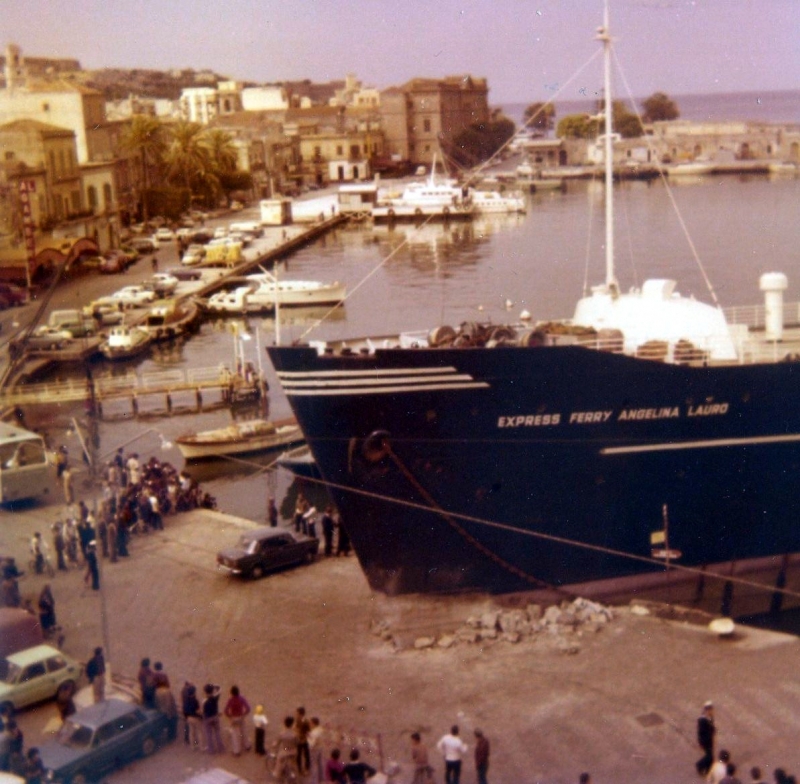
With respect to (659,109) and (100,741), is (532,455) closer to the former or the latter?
(100,741)

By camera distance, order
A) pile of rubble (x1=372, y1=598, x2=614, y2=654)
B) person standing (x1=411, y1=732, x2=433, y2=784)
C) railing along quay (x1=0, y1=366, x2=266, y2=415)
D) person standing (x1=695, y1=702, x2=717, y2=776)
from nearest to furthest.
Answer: person standing (x1=411, y1=732, x2=433, y2=784) < person standing (x1=695, y1=702, x2=717, y2=776) < pile of rubble (x1=372, y1=598, x2=614, y2=654) < railing along quay (x1=0, y1=366, x2=266, y2=415)

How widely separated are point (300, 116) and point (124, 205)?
1573 inches

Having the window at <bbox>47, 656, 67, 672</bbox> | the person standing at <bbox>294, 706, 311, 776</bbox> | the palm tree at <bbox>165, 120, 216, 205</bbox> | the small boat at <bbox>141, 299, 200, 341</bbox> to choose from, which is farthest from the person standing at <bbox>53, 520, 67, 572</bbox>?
the palm tree at <bbox>165, 120, 216, 205</bbox>

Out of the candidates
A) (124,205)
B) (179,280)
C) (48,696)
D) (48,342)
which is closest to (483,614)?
(48,696)

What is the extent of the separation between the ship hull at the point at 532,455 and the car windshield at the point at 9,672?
3855mm

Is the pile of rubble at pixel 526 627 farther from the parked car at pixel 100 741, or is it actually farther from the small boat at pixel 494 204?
the small boat at pixel 494 204

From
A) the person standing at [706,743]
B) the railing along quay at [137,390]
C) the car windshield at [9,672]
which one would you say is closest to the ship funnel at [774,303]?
the person standing at [706,743]

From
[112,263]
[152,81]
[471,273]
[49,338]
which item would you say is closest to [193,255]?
[112,263]

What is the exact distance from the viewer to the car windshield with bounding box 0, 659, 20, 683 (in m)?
10.8

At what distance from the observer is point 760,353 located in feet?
46.9

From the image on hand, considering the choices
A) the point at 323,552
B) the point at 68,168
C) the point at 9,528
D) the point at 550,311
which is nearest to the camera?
the point at 323,552

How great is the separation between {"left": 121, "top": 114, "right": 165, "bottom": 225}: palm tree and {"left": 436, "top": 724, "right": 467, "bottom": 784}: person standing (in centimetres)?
5264

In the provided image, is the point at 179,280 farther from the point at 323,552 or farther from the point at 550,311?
the point at 323,552

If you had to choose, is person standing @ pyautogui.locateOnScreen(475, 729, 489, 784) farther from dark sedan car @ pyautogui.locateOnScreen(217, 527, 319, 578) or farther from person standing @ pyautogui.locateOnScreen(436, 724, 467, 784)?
dark sedan car @ pyautogui.locateOnScreen(217, 527, 319, 578)
